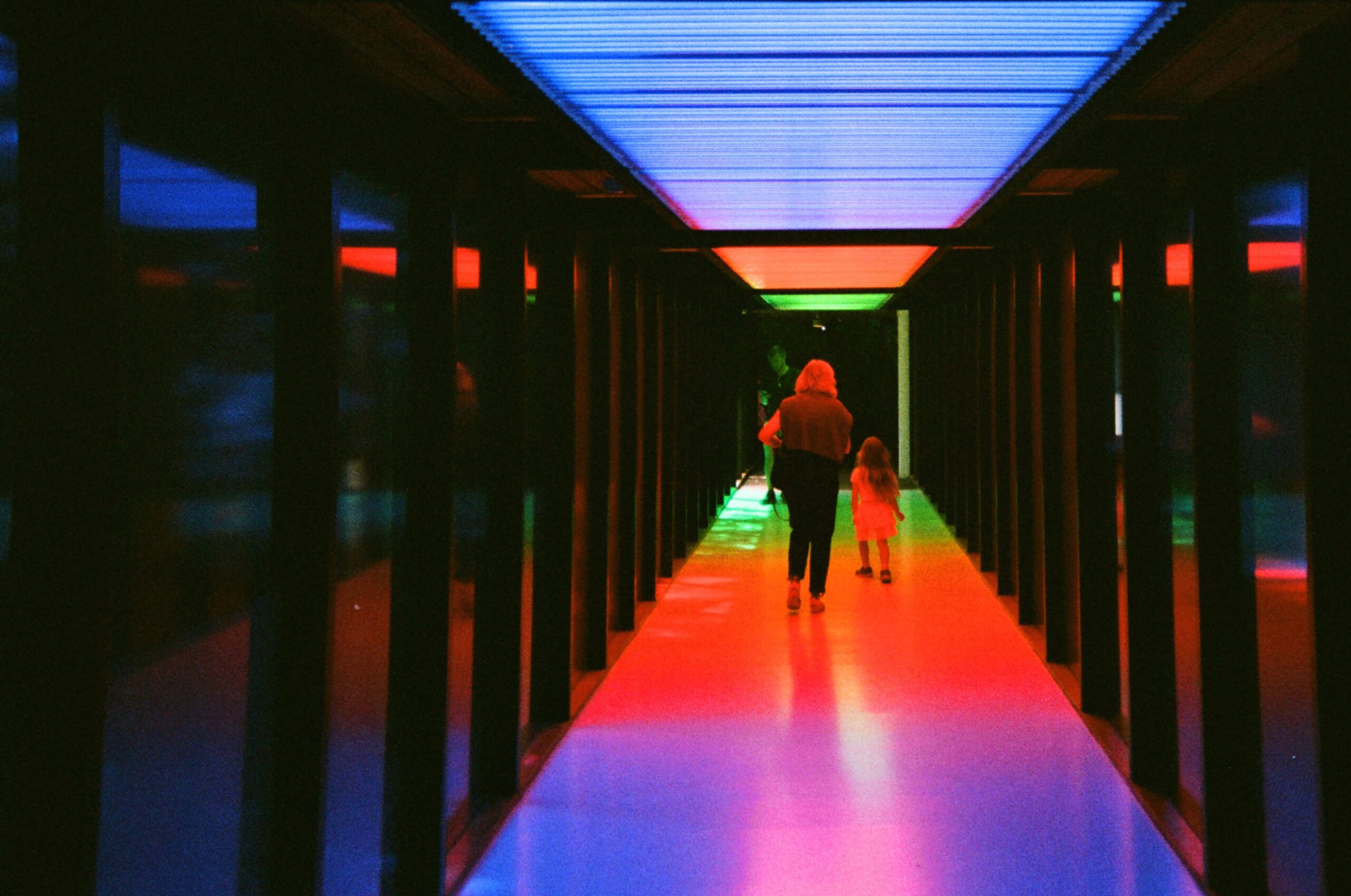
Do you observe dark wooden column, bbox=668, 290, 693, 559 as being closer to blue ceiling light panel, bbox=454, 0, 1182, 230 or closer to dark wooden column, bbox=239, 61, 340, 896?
blue ceiling light panel, bbox=454, 0, 1182, 230

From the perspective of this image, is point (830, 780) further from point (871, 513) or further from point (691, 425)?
point (691, 425)

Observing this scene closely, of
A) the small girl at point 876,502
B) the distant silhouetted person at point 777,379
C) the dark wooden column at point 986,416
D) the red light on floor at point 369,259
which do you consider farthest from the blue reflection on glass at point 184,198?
the distant silhouetted person at point 777,379

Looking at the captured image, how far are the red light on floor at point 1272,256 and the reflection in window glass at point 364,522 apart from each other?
2.74 meters

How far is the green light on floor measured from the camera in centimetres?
1307

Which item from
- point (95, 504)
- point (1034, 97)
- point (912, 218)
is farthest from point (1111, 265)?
point (95, 504)

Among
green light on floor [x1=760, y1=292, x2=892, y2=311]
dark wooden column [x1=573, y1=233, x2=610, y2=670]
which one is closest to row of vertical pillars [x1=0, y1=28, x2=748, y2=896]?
dark wooden column [x1=573, y1=233, x2=610, y2=670]

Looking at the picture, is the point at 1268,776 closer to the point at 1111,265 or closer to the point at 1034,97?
the point at 1034,97

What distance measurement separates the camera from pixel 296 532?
2.64 meters

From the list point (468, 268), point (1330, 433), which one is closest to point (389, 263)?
point (468, 268)

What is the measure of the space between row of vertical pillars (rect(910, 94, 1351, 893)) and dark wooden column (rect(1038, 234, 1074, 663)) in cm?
1

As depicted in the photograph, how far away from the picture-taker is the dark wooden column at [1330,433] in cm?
257

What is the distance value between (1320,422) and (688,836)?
2605 mm

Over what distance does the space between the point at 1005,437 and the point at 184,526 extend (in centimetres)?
634

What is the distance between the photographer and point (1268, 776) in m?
3.46
